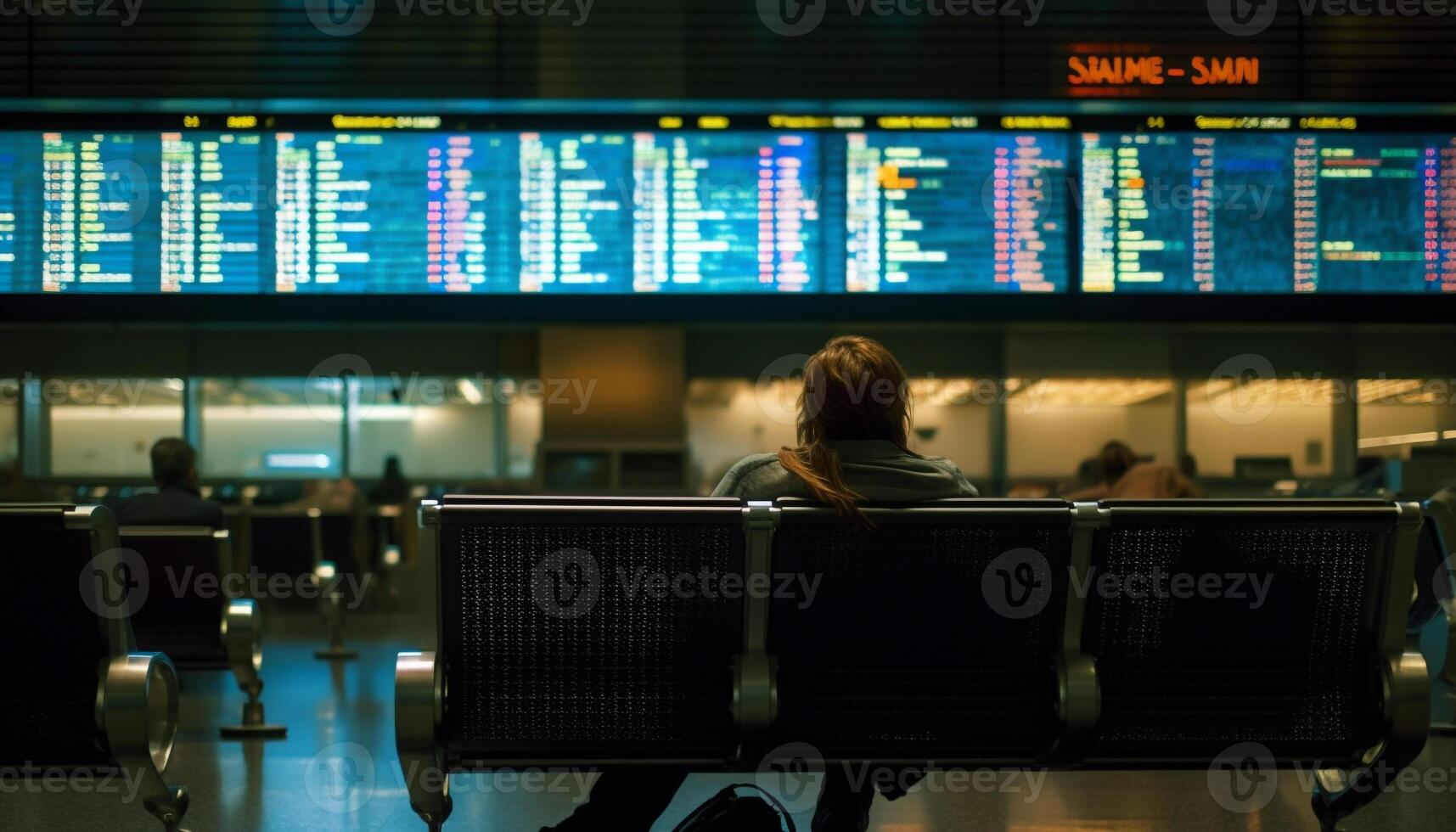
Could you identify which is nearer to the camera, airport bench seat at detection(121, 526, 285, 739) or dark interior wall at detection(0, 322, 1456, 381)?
airport bench seat at detection(121, 526, 285, 739)

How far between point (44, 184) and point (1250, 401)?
6535 millimetres

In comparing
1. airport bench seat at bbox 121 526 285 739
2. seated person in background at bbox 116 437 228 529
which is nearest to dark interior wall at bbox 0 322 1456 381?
seated person in background at bbox 116 437 228 529

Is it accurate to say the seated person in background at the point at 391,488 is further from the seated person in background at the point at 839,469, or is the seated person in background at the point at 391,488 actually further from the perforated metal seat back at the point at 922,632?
the perforated metal seat back at the point at 922,632

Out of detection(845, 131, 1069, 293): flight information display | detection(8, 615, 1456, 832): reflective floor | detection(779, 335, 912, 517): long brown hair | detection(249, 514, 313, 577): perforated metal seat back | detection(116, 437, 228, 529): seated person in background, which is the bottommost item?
detection(8, 615, 1456, 832): reflective floor

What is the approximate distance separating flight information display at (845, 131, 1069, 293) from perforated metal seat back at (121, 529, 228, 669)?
2.84 m

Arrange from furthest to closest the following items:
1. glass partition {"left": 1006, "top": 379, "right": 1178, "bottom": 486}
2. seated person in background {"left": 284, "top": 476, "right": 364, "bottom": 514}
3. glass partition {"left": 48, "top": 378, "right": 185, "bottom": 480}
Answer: seated person in background {"left": 284, "top": 476, "right": 364, "bottom": 514}
glass partition {"left": 48, "top": 378, "right": 185, "bottom": 480}
glass partition {"left": 1006, "top": 379, "right": 1178, "bottom": 486}

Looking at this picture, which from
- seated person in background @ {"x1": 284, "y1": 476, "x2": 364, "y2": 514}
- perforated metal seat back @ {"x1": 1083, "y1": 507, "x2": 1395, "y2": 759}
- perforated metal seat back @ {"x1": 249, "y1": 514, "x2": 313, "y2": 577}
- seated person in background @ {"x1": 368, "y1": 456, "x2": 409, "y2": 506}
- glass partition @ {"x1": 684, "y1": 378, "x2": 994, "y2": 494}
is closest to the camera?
perforated metal seat back @ {"x1": 1083, "y1": 507, "x2": 1395, "y2": 759}

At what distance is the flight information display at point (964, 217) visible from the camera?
18.8 feet

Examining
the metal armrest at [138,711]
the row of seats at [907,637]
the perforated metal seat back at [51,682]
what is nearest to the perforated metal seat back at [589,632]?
the row of seats at [907,637]

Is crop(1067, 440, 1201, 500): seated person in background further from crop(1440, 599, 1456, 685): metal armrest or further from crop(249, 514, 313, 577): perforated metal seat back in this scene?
crop(249, 514, 313, 577): perforated metal seat back

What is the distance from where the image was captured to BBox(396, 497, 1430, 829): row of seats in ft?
7.79

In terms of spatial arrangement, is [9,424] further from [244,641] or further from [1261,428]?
[1261,428]

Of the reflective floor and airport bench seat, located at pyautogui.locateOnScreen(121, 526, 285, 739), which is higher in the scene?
airport bench seat, located at pyautogui.locateOnScreen(121, 526, 285, 739)

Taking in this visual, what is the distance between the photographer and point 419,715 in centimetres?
235
